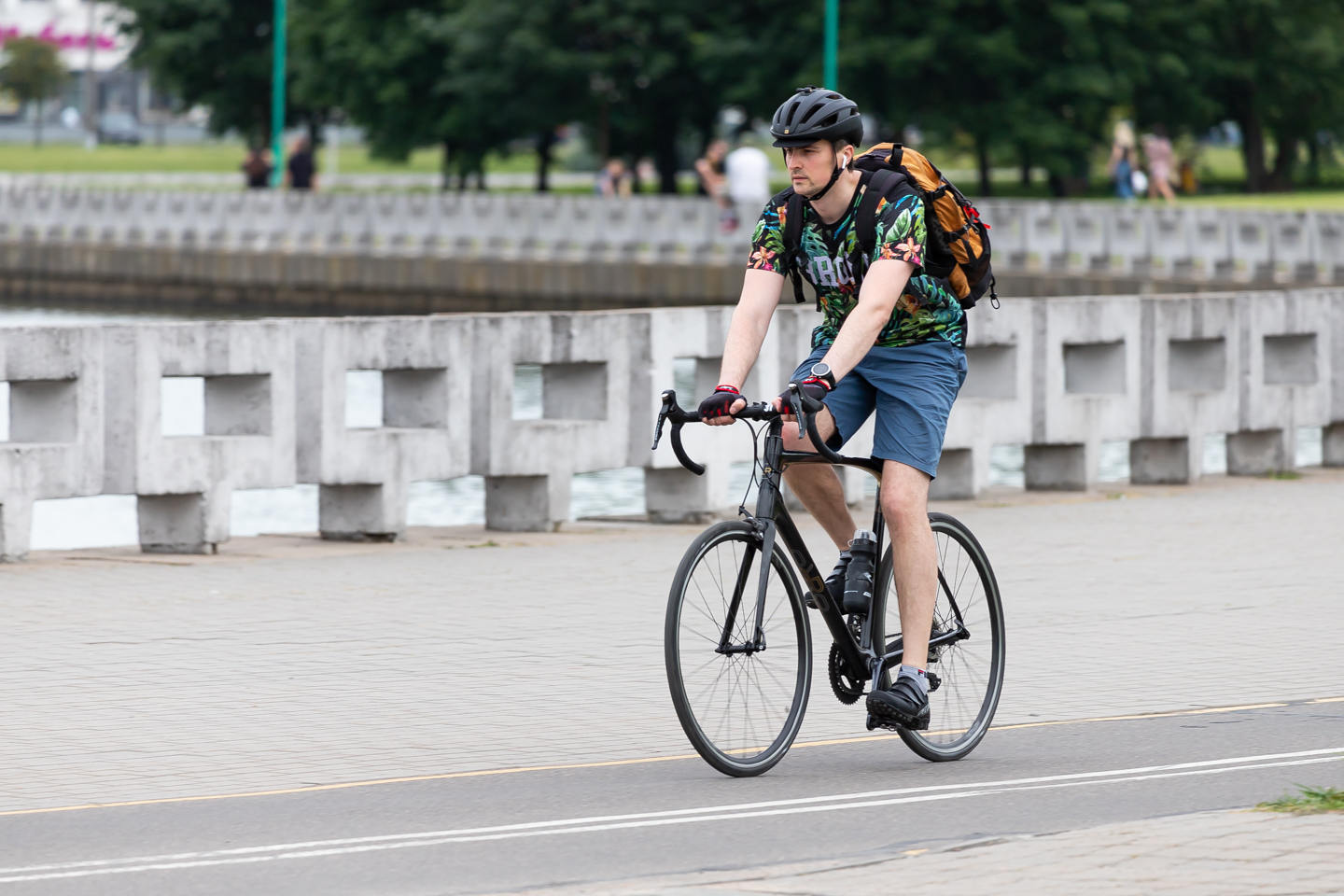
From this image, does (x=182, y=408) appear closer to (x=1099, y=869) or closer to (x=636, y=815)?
(x=636, y=815)

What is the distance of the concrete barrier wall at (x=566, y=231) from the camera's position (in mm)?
37500

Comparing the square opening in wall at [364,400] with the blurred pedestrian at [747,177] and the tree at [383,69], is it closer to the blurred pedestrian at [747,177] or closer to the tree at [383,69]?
the blurred pedestrian at [747,177]

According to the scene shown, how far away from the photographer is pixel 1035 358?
13773 mm

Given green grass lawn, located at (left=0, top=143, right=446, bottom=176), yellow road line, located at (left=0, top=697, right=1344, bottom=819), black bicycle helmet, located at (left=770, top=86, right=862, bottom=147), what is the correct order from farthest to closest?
green grass lawn, located at (left=0, top=143, right=446, bottom=176) → black bicycle helmet, located at (left=770, top=86, right=862, bottom=147) → yellow road line, located at (left=0, top=697, right=1344, bottom=819)

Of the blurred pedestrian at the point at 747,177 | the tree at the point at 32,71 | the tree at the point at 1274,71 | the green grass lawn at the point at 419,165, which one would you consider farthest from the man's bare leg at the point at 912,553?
the tree at the point at 32,71

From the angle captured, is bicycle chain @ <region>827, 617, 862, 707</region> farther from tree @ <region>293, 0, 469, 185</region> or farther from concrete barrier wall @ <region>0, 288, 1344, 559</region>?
tree @ <region>293, 0, 469, 185</region>

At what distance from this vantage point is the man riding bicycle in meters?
6.35

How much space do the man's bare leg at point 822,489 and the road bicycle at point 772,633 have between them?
0.17ft

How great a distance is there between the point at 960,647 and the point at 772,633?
2.57ft

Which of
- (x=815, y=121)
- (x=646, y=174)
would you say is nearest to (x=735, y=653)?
(x=815, y=121)

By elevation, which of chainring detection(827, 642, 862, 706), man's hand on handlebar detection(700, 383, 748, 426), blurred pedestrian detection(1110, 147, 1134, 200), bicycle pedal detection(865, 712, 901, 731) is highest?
blurred pedestrian detection(1110, 147, 1134, 200)

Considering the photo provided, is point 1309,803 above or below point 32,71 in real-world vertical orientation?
below

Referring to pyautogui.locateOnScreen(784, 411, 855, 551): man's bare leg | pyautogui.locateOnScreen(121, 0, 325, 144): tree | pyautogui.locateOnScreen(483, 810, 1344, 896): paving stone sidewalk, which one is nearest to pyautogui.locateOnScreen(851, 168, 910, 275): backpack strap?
pyautogui.locateOnScreen(784, 411, 855, 551): man's bare leg

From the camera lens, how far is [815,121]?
6.39m
